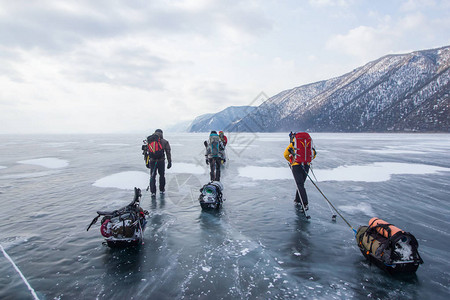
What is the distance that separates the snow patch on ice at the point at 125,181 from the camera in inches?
449

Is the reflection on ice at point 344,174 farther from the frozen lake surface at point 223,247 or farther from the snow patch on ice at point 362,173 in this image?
the frozen lake surface at point 223,247

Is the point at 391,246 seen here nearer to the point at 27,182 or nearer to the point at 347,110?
the point at 27,182

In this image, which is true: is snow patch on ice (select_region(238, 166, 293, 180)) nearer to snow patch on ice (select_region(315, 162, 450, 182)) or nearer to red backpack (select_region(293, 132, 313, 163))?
snow patch on ice (select_region(315, 162, 450, 182))

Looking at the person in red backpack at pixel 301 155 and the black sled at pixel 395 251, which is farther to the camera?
the person in red backpack at pixel 301 155

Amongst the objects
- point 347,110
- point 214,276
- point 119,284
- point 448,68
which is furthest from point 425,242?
point 448,68

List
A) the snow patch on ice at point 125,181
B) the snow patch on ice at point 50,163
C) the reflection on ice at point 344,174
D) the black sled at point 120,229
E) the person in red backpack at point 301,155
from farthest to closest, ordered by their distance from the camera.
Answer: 1. the snow patch on ice at point 50,163
2. the reflection on ice at point 344,174
3. the snow patch on ice at point 125,181
4. the person in red backpack at point 301,155
5. the black sled at point 120,229

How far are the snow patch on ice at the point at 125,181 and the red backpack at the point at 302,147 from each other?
753 centimetres

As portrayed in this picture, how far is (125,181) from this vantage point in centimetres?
1237

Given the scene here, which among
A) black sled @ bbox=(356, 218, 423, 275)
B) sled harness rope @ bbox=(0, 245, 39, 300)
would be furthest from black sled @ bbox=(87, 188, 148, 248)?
black sled @ bbox=(356, 218, 423, 275)

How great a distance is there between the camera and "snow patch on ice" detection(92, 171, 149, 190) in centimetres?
1140

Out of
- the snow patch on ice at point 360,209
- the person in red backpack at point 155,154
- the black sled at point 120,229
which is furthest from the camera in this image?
the person in red backpack at point 155,154

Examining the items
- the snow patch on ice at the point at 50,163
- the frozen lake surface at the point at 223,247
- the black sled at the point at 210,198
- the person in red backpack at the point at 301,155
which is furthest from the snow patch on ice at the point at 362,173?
the snow patch on ice at the point at 50,163

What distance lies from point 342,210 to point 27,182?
14959mm

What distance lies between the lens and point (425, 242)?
5449 mm
